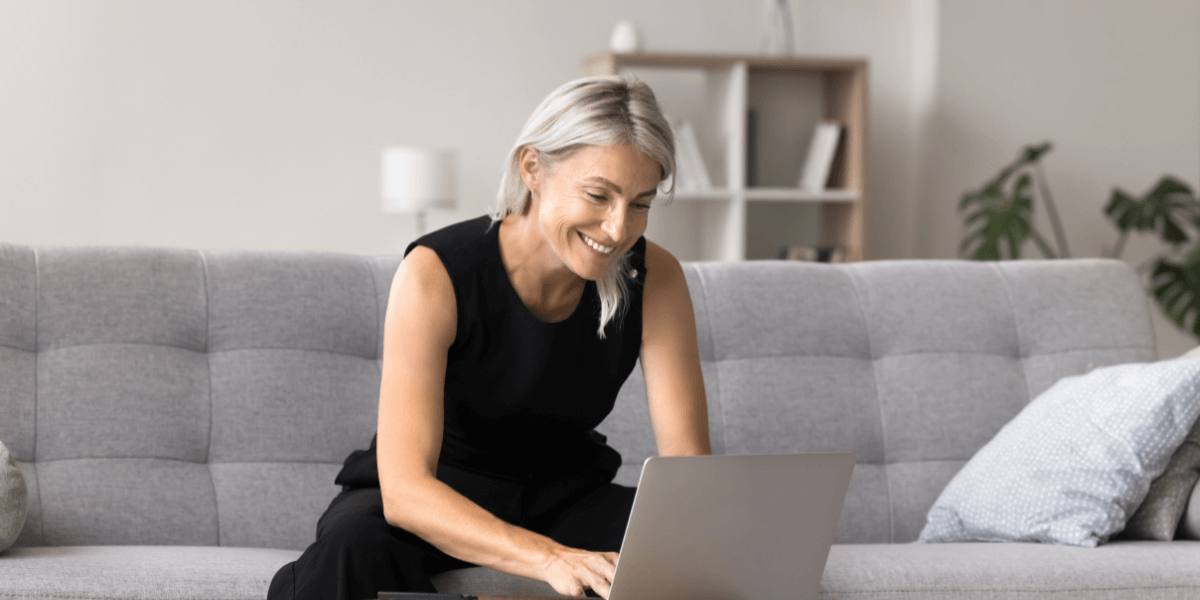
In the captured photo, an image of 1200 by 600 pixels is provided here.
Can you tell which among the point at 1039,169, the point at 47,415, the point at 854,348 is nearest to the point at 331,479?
the point at 47,415

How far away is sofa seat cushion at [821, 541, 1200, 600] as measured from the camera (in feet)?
5.06

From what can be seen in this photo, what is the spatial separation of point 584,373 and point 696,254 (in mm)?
2835

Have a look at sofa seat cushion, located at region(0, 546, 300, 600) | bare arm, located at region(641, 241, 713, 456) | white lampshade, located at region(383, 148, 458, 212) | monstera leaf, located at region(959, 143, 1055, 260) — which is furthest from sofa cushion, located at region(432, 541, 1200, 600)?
white lampshade, located at region(383, 148, 458, 212)

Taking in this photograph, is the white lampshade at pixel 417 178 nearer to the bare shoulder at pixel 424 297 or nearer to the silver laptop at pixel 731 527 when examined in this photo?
the bare shoulder at pixel 424 297

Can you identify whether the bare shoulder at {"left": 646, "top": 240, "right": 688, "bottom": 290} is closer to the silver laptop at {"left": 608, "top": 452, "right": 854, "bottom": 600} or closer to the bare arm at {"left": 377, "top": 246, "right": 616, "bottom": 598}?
the bare arm at {"left": 377, "top": 246, "right": 616, "bottom": 598}

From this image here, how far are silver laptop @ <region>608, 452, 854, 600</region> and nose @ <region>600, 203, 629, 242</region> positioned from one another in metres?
0.38

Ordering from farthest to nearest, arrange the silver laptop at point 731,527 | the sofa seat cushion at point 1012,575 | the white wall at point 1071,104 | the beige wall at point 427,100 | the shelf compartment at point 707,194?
the white wall at point 1071,104, the shelf compartment at point 707,194, the beige wall at point 427,100, the sofa seat cushion at point 1012,575, the silver laptop at point 731,527

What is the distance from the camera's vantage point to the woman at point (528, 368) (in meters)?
1.25

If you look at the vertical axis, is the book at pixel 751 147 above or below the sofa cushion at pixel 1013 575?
above

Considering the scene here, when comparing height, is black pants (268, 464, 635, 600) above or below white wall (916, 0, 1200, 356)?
below

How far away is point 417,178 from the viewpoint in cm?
366

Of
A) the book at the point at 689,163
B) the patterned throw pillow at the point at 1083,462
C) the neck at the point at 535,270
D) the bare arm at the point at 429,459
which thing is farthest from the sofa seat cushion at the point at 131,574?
the book at the point at 689,163

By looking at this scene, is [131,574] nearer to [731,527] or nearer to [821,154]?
[731,527]

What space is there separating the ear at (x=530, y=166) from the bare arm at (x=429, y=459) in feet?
0.51
